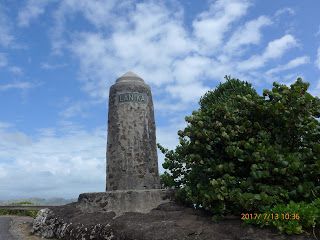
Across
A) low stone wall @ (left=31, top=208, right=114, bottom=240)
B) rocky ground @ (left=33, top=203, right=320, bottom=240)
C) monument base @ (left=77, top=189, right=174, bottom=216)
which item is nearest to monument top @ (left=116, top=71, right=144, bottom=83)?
monument base @ (left=77, top=189, right=174, bottom=216)

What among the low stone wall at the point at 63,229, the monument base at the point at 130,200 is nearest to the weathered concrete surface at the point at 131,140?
the monument base at the point at 130,200

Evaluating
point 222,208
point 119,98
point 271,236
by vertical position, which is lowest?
point 271,236

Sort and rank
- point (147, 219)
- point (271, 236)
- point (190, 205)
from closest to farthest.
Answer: point (271, 236)
point (147, 219)
point (190, 205)

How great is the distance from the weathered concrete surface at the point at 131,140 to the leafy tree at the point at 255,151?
202 centimetres

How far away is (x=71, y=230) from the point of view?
10.6 metres

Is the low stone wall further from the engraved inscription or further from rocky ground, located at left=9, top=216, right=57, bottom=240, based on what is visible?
the engraved inscription

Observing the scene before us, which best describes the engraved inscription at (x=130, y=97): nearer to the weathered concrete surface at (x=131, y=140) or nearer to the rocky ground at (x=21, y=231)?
the weathered concrete surface at (x=131, y=140)

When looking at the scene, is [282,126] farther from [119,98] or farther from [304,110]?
[119,98]

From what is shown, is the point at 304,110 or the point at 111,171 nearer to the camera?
the point at 304,110

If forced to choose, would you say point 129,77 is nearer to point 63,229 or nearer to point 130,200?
point 130,200

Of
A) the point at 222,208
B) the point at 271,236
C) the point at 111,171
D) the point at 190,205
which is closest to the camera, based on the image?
the point at 271,236

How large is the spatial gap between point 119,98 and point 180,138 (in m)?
2.90

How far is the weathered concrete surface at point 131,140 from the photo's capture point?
12.4 m

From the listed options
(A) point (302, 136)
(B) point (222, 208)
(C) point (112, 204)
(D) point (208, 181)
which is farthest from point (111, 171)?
(A) point (302, 136)
